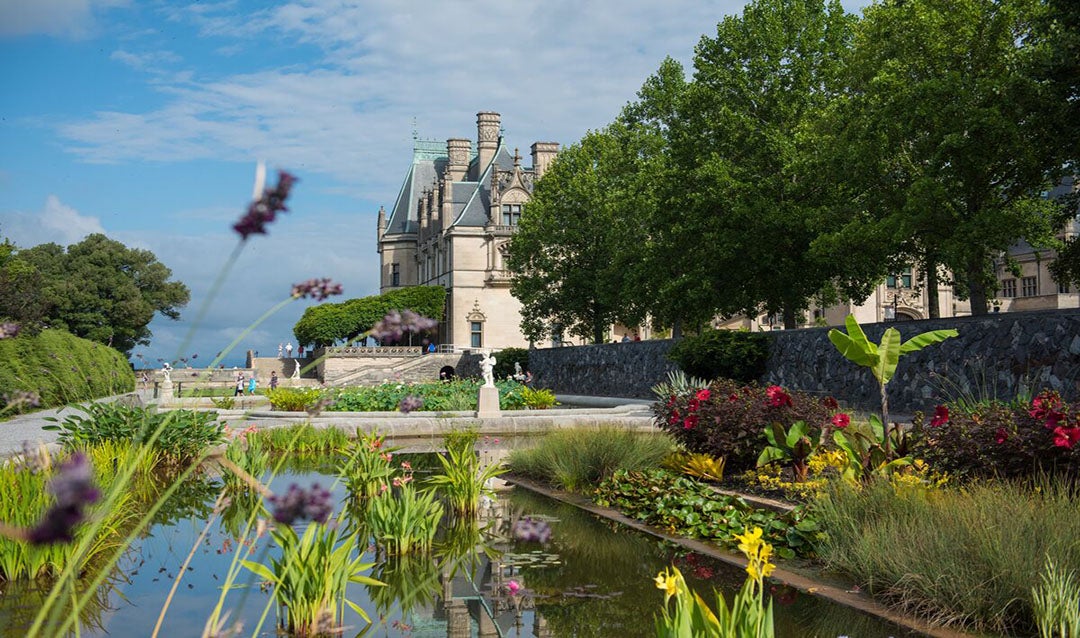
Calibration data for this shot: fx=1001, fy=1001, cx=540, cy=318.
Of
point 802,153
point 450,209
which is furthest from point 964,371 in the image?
point 450,209

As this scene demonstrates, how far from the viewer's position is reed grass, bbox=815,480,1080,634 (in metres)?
6.16

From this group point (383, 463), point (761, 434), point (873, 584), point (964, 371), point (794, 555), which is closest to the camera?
point (873, 584)

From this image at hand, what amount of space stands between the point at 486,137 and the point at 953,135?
2414 inches

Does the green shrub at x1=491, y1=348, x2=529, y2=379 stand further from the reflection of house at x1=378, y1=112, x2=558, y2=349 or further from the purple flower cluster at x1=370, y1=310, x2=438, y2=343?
the purple flower cluster at x1=370, y1=310, x2=438, y2=343

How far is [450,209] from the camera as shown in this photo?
79438 mm

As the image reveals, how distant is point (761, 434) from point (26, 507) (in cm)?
803

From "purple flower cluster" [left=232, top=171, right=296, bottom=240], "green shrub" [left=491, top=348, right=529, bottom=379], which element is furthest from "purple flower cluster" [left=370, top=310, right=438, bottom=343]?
"green shrub" [left=491, top=348, right=529, bottom=379]

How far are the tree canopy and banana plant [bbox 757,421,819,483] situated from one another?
62.6m

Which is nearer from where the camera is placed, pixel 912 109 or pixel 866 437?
pixel 866 437

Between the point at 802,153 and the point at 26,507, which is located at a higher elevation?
the point at 802,153

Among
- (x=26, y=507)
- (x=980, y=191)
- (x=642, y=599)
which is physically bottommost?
(x=642, y=599)

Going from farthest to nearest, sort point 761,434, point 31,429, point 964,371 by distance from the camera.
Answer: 1. point 964,371
2. point 31,429
3. point 761,434

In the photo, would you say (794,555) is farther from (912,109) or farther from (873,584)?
(912,109)

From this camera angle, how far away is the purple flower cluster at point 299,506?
2.42 m
